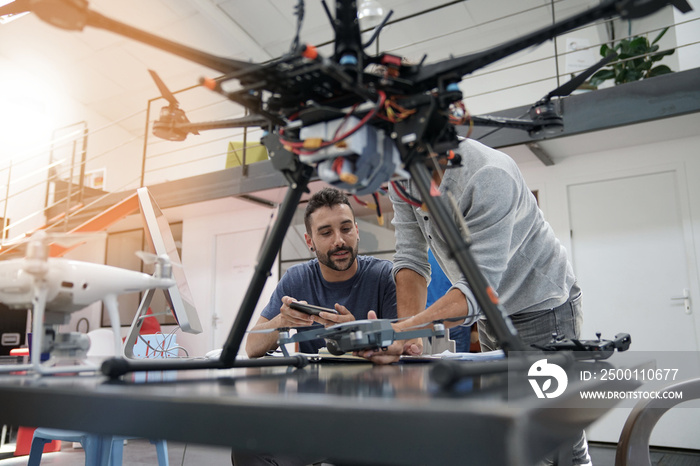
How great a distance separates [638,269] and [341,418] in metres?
4.20

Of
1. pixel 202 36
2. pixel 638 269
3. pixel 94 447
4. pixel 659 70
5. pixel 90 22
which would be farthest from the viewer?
pixel 202 36

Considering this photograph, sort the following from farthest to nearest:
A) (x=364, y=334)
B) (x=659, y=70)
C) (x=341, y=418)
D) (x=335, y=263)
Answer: (x=659, y=70)
(x=335, y=263)
(x=364, y=334)
(x=341, y=418)

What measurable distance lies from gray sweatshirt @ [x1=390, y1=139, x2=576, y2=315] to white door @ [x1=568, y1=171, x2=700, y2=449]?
122 inches

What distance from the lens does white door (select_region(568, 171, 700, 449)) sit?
11.8ft

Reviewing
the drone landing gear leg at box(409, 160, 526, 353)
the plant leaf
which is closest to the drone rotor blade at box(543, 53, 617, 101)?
the drone landing gear leg at box(409, 160, 526, 353)

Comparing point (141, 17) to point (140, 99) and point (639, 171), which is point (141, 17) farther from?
point (639, 171)

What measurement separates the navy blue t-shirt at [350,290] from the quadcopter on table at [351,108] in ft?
3.94

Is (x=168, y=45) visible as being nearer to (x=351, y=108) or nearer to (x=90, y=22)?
(x=90, y=22)

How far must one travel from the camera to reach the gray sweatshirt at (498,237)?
87 cm

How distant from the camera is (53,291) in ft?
1.73

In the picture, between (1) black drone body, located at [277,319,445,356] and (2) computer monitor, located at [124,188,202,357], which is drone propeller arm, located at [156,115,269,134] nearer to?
(1) black drone body, located at [277,319,445,356]

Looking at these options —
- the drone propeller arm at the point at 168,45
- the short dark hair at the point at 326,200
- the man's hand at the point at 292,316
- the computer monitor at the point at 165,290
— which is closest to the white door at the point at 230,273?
the short dark hair at the point at 326,200

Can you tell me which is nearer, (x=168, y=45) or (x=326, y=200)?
(x=168, y=45)

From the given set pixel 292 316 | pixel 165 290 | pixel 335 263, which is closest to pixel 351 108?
pixel 165 290
